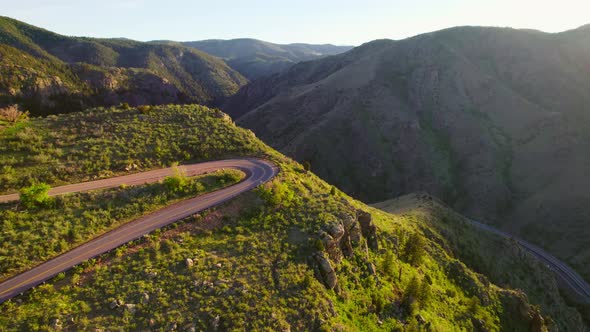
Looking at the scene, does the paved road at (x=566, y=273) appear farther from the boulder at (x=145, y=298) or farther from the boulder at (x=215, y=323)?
the boulder at (x=145, y=298)

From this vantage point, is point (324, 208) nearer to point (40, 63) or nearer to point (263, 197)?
point (263, 197)

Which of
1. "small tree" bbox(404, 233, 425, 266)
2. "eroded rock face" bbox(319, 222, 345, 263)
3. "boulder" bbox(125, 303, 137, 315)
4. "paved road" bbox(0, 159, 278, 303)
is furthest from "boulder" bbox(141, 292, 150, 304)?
"small tree" bbox(404, 233, 425, 266)

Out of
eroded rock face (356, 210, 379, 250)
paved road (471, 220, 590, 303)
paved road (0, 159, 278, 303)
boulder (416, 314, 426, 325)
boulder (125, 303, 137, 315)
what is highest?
paved road (0, 159, 278, 303)

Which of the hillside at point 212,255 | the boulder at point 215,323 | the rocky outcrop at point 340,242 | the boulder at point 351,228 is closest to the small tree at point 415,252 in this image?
the hillside at point 212,255

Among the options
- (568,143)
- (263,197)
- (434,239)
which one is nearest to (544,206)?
(568,143)

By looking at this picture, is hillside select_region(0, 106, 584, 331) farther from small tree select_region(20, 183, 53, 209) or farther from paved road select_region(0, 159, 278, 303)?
paved road select_region(0, 159, 278, 303)

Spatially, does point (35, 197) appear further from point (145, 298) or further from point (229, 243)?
point (229, 243)
